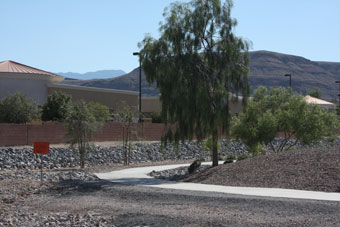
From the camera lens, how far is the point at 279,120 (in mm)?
32594

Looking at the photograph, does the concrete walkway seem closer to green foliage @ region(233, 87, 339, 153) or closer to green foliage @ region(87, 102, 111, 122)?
green foliage @ region(233, 87, 339, 153)

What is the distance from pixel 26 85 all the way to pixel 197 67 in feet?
107

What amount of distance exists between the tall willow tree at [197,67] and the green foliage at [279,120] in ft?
16.0

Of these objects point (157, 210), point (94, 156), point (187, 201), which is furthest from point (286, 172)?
point (94, 156)

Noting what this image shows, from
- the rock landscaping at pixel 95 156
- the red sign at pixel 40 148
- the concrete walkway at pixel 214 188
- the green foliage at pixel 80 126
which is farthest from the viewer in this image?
the rock landscaping at pixel 95 156

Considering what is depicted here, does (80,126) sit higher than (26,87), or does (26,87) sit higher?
(26,87)

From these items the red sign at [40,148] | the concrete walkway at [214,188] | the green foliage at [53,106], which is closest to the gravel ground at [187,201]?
the concrete walkway at [214,188]

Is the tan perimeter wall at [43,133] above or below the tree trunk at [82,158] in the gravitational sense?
above

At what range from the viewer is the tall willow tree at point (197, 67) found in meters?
23.6

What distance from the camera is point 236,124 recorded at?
99.7ft

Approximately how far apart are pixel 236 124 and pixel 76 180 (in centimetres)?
1109

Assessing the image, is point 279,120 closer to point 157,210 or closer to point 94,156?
point 94,156

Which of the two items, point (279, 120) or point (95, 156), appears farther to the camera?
point (95, 156)

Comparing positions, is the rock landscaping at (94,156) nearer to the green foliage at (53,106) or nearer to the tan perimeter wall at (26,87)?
the green foliage at (53,106)
